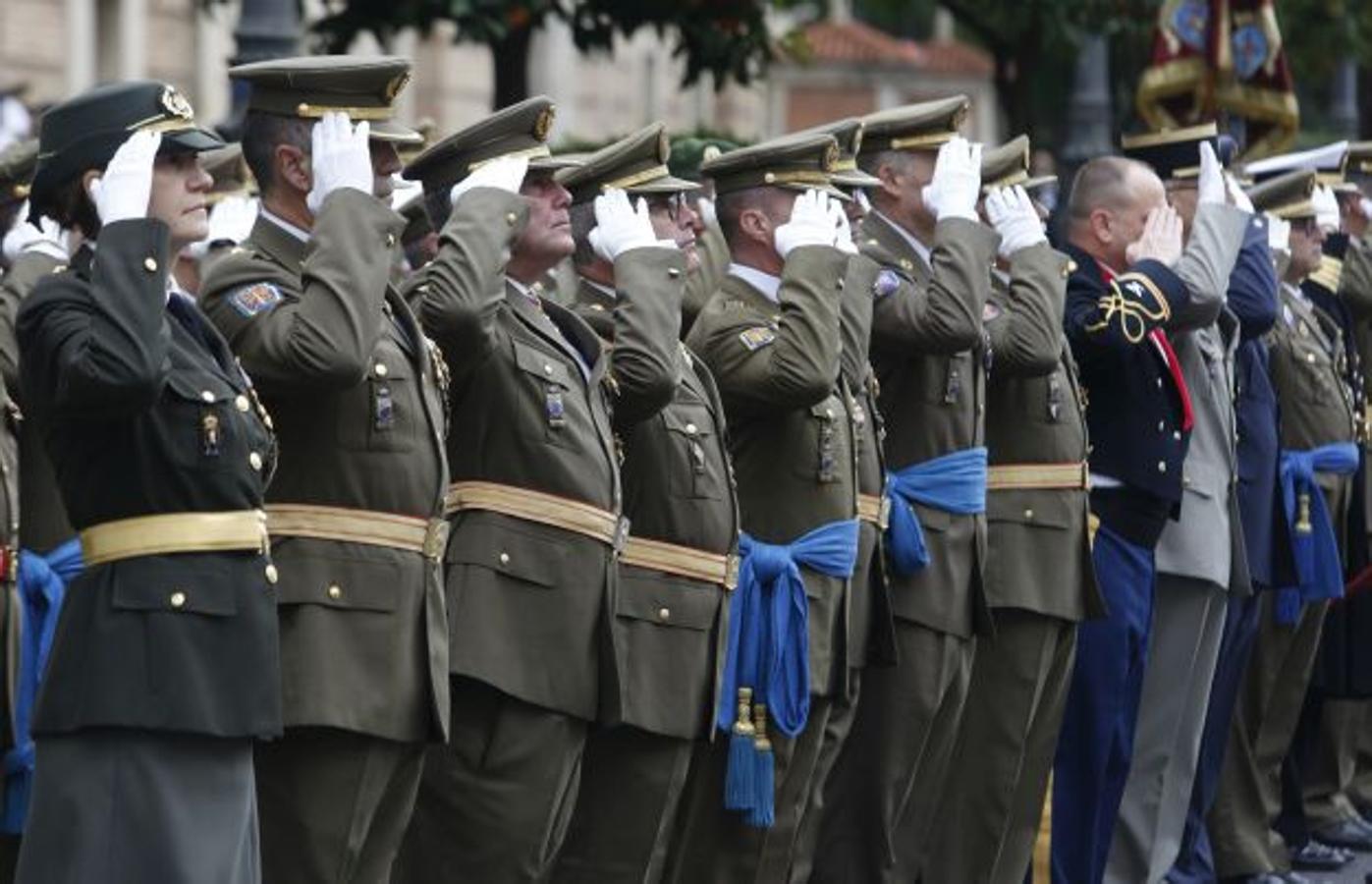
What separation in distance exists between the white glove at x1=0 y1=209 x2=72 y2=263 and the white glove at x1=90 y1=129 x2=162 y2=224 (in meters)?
1.56

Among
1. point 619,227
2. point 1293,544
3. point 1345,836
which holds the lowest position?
point 1345,836

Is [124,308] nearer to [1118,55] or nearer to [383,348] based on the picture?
[383,348]

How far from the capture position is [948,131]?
8.79m

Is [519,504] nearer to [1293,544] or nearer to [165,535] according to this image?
[165,535]

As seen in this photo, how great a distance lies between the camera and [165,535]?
602 centimetres

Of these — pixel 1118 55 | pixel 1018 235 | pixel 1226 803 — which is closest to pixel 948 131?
pixel 1018 235

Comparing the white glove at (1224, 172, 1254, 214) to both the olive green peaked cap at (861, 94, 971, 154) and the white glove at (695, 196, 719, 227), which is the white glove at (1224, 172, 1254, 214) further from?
the white glove at (695, 196, 719, 227)

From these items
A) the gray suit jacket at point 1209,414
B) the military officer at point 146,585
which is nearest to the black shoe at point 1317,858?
the gray suit jacket at point 1209,414

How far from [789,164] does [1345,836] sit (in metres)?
4.40

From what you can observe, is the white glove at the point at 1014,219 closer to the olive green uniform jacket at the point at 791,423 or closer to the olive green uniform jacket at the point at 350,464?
the olive green uniform jacket at the point at 791,423

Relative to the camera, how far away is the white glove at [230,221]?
8539 mm

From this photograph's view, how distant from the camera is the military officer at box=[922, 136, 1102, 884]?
9016 mm

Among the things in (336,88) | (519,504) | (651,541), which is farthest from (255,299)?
(651,541)

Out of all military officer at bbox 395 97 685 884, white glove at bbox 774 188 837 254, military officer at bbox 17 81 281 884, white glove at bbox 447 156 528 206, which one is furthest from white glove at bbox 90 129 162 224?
white glove at bbox 774 188 837 254
